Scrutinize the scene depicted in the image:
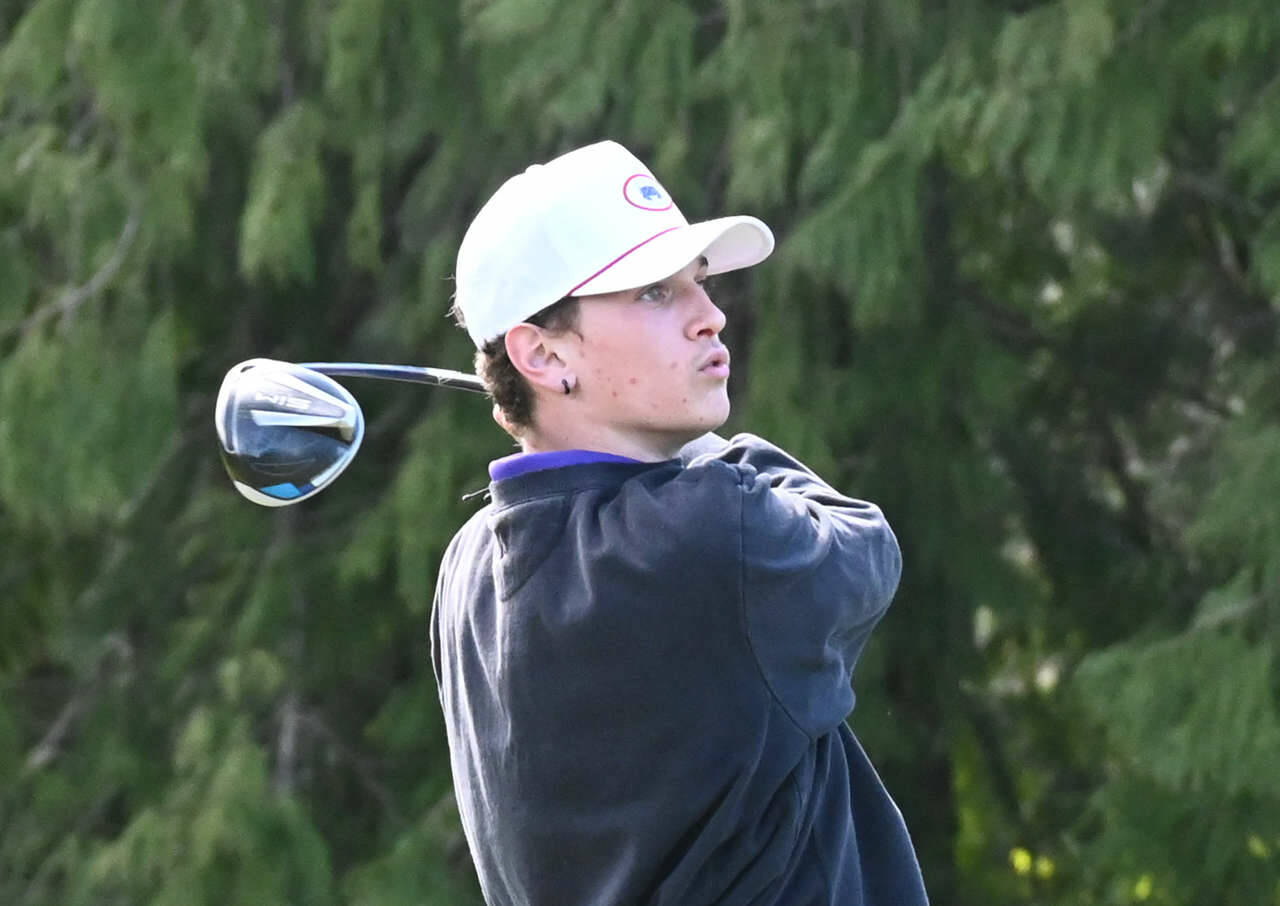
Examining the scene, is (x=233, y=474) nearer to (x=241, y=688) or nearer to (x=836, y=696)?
(x=836, y=696)

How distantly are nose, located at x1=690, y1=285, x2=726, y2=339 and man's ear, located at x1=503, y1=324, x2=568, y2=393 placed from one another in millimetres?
113

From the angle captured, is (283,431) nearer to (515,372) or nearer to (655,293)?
(515,372)

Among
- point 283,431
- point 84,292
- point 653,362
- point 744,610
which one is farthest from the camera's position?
point 84,292

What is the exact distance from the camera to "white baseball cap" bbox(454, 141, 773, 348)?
180 cm

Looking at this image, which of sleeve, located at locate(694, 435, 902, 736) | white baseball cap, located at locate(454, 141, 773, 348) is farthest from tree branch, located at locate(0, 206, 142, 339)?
sleeve, located at locate(694, 435, 902, 736)

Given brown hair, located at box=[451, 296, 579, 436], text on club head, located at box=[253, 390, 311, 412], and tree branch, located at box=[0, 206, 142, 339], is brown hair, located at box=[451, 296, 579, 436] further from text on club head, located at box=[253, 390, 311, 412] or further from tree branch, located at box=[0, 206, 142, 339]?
tree branch, located at box=[0, 206, 142, 339]

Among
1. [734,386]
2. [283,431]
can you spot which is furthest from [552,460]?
[734,386]

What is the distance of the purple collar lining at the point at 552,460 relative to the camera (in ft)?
5.76

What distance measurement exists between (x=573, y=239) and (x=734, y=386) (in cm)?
330

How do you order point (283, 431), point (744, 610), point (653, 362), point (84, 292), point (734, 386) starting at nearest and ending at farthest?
point (744, 610) < point (653, 362) < point (283, 431) < point (734, 386) < point (84, 292)

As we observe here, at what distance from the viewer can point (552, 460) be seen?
5.77ft

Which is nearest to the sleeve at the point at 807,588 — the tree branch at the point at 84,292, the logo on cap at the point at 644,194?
the logo on cap at the point at 644,194

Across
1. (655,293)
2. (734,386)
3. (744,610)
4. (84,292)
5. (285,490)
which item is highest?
(655,293)

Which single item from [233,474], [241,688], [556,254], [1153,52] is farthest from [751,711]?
[241,688]
